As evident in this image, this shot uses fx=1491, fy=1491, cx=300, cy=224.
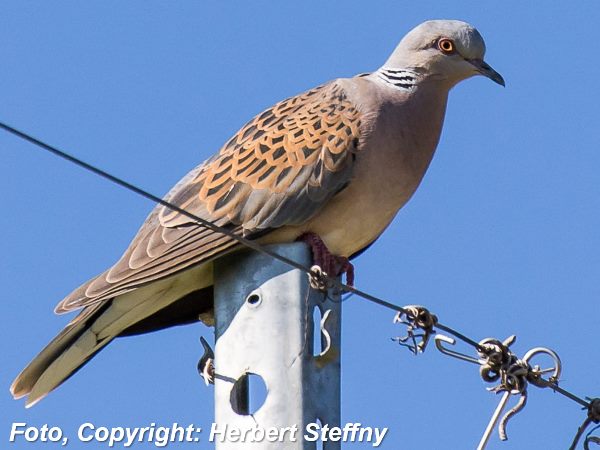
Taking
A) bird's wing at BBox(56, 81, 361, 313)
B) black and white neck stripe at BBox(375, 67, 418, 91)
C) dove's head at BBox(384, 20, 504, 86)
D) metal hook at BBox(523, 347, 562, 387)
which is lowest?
metal hook at BBox(523, 347, 562, 387)

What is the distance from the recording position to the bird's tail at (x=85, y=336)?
234 inches

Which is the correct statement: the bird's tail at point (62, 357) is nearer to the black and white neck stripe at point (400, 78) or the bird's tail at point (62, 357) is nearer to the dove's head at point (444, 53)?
the black and white neck stripe at point (400, 78)

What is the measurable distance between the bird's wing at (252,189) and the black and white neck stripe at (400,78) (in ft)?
0.70

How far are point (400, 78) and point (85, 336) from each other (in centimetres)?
178

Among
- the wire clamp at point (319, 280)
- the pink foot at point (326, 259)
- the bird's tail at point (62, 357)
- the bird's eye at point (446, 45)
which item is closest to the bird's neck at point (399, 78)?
the bird's eye at point (446, 45)

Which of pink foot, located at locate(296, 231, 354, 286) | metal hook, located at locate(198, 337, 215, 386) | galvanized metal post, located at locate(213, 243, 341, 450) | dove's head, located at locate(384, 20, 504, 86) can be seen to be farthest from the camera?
dove's head, located at locate(384, 20, 504, 86)

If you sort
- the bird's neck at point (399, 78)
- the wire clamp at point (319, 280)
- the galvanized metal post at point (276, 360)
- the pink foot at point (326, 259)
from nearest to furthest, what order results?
1. the galvanized metal post at point (276, 360)
2. the wire clamp at point (319, 280)
3. the pink foot at point (326, 259)
4. the bird's neck at point (399, 78)

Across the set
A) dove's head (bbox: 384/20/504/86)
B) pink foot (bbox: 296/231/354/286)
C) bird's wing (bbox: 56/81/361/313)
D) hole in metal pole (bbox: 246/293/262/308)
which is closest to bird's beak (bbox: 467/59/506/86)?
dove's head (bbox: 384/20/504/86)

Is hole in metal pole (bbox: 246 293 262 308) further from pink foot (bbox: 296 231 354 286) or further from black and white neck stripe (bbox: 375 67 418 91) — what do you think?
black and white neck stripe (bbox: 375 67 418 91)

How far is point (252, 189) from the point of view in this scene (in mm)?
6113

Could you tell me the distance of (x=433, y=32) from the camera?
6.66 m

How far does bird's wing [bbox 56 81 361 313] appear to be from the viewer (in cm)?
592

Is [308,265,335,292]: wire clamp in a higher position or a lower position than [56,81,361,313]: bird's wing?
lower

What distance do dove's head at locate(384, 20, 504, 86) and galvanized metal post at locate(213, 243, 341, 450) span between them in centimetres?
182
